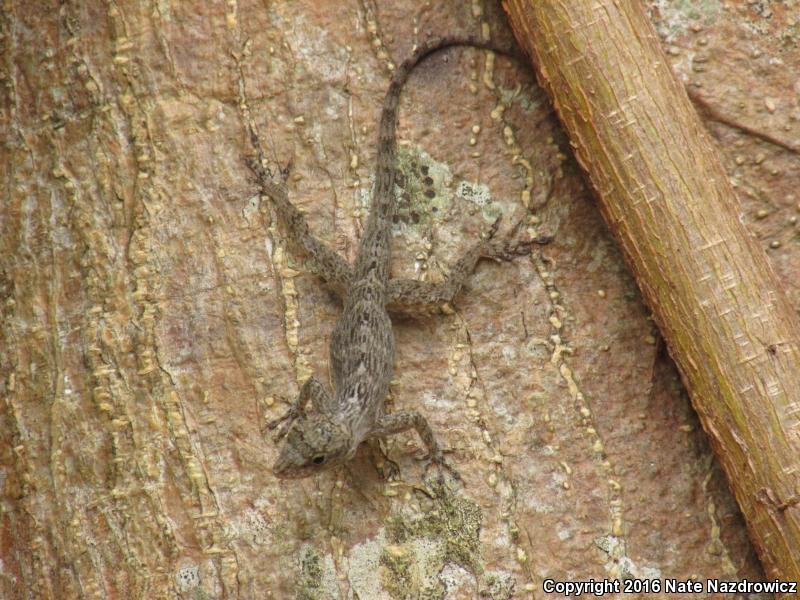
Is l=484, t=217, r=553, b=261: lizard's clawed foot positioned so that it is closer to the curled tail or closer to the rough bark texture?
the rough bark texture

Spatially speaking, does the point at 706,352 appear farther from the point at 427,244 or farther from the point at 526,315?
the point at 427,244

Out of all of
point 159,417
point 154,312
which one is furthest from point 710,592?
point 154,312

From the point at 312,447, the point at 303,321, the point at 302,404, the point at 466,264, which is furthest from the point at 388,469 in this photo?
the point at 466,264

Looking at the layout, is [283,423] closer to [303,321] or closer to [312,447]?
[312,447]

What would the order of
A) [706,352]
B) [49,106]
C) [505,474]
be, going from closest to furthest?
1. [706,352]
2. [505,474]
3. [49,106]

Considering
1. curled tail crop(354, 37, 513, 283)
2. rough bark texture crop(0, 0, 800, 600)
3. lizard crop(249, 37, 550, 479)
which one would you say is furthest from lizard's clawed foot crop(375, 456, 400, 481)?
curled tail crop(354, 37, 513, 283)

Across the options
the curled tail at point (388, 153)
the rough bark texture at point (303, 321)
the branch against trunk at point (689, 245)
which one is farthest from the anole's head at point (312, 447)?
the branch against trunk at point (689, 245)
